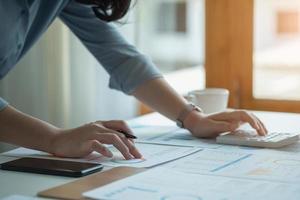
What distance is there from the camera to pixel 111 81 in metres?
1.53

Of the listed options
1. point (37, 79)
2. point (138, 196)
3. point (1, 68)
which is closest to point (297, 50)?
point (37, 79)

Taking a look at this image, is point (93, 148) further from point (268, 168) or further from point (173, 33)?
point (173, 33)

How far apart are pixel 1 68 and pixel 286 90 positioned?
3.46 ft

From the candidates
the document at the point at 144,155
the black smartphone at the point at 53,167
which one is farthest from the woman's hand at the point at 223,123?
the black smartphone at the point at 53,167

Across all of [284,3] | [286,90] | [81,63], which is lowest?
[286,90]

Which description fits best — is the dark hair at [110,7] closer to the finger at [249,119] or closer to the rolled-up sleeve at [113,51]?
the rolled-up sleeve at [113,51]

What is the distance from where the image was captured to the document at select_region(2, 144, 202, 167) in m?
1.08

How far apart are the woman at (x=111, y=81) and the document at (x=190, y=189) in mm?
180

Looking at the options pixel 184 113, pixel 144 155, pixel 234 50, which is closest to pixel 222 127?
pixel 184 113

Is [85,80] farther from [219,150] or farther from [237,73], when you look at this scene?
[219,150]

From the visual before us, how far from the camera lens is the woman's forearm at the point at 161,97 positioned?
4.75 feet

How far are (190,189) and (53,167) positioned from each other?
0.26 meters

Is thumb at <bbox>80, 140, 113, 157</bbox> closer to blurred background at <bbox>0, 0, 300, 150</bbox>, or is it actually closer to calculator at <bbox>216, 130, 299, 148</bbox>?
calculator at <bbox>216, 130, 299, 148</bbox>

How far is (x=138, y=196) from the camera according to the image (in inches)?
33.6
